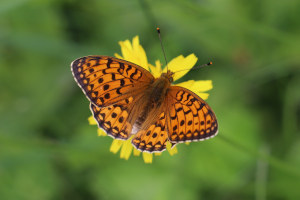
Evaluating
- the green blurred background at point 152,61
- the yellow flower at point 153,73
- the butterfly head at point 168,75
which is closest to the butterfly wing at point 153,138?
the yellow flower at point 153,73

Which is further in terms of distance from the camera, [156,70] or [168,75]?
[156,70]

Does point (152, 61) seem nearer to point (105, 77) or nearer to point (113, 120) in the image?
point (105, 77)

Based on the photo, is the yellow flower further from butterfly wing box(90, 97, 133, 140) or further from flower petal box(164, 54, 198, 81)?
butterfly wing box(90, 97, 133, 140)

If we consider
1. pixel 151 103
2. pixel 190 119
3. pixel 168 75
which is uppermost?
pixel 168 75

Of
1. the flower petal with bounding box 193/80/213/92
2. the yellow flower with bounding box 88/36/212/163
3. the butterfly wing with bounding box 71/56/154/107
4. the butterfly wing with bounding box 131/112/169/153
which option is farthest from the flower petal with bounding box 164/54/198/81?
the butterfly wing with bounding box 131/112/169/153

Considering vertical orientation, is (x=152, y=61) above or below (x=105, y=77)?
above

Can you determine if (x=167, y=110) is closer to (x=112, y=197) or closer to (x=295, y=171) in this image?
(x=295, y=171)

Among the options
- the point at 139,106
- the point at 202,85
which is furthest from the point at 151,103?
the point at 202,85

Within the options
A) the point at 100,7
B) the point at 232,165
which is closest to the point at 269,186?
the point at 232,165
